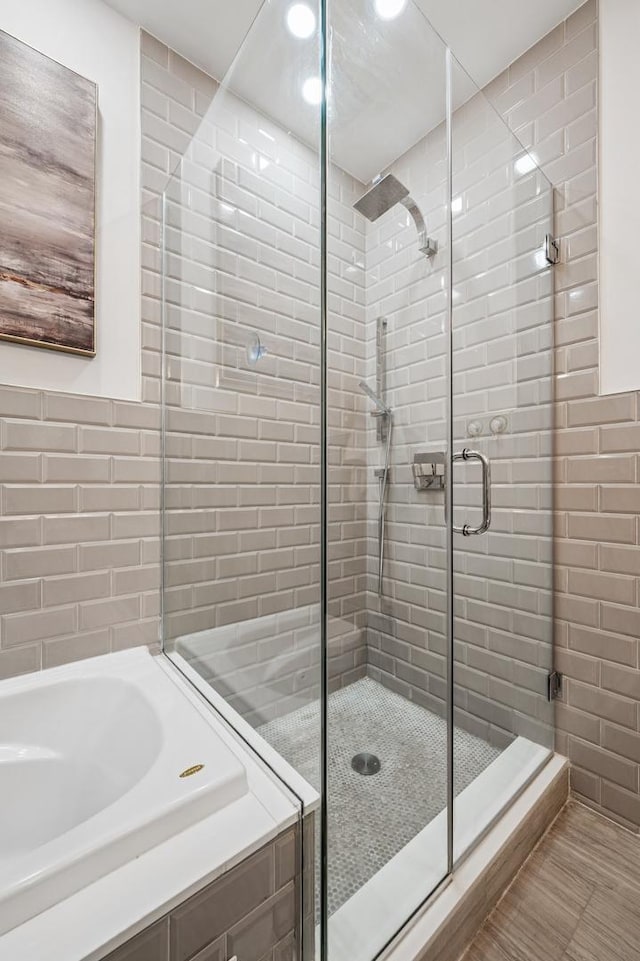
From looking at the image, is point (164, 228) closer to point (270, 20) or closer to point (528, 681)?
point (270, 20)

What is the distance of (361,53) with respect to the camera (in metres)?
1.00

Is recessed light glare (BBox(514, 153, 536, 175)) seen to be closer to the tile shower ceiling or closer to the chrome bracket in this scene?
the tile shower ceiling

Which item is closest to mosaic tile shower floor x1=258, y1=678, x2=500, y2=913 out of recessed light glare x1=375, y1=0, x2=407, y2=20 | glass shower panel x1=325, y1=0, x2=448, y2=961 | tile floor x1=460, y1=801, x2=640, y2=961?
glass shower panel x1=325, y1=0, x2=448, y2=961

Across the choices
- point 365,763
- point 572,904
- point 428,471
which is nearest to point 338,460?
point 428,471

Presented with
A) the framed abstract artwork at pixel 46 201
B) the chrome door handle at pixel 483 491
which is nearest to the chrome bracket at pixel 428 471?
the chrome door handle at pixel 483 491

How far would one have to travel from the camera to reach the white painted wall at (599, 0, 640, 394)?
4.27 feet

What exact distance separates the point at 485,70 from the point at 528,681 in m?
2.33

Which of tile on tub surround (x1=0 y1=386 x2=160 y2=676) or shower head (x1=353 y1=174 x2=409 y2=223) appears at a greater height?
shower head (x1=353 y1=174 x2=409 y2=223)

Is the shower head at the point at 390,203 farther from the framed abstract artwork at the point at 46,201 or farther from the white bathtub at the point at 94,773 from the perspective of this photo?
the white bathtub at the point at 94,773

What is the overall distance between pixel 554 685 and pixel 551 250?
5.09 ft

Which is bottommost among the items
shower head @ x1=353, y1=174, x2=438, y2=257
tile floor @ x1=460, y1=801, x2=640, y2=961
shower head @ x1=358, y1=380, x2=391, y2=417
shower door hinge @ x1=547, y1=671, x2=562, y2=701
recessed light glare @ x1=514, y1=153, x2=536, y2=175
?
tile floor @ x1=460, y1=801, x2=640, y2=961

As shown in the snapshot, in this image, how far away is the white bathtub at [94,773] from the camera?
0.62 m

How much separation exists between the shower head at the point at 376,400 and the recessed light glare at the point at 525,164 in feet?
3.59

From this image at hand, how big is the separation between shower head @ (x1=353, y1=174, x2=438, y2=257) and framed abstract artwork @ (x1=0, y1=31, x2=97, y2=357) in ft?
2.87
